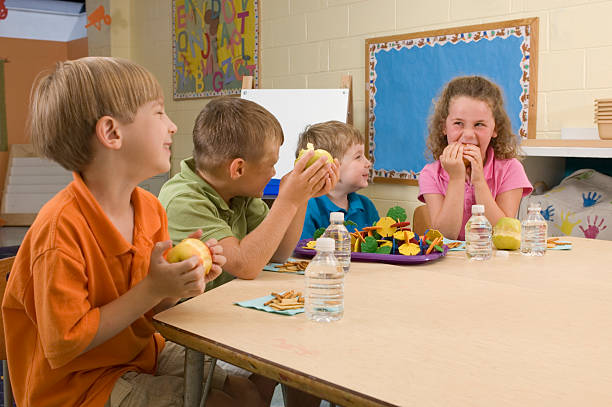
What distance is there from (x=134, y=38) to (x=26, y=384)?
15.9 feet

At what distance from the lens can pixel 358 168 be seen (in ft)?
7.22

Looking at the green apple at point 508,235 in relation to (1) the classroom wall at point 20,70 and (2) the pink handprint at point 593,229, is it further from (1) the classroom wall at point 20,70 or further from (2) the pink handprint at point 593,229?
(1) the classroom wall at point 20,70

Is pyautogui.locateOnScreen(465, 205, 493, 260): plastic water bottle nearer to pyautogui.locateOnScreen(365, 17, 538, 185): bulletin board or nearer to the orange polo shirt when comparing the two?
the orange polo shirt

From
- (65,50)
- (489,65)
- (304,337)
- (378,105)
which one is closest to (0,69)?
(65,50)

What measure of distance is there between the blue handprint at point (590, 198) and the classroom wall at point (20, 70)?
624 centimetres

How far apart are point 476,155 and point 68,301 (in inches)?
56.9

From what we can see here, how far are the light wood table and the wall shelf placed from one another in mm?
1209

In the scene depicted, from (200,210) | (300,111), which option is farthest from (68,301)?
(300,111)

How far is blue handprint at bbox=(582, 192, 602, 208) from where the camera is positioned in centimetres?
266

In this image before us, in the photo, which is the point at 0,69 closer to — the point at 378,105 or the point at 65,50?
the point at 65,50

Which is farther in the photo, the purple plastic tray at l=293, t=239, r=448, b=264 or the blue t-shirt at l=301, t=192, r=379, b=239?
the blue t-shirt at l=301, t=192, r=379, b=239

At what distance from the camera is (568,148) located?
249cm

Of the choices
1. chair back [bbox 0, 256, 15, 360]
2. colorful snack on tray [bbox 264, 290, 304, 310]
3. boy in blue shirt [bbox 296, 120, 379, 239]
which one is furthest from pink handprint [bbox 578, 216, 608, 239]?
chair back [bbox 0, 256, 15, 360]

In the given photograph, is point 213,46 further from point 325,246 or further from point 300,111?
point 325,246
